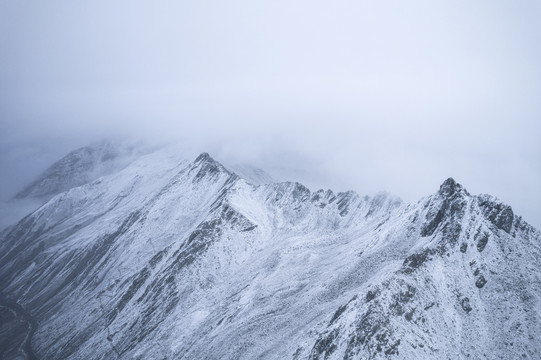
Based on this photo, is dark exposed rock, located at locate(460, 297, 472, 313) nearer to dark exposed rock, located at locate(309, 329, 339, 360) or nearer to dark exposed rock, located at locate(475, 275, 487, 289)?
dark exposed rock, located at locate(475, 275, 487, 289)

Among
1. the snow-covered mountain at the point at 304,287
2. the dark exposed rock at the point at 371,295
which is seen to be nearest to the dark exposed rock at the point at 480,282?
the snow-covered mountain at the point at 304,287

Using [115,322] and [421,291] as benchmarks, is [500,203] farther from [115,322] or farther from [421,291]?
[115,322]

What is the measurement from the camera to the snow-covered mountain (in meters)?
71.9

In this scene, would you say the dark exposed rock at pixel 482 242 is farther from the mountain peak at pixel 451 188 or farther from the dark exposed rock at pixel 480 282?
the mountain peak at pixel 451 188

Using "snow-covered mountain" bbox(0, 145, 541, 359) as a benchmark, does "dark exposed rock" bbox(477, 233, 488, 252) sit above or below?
above

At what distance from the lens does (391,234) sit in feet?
372

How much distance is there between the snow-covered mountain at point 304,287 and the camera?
2832 inches

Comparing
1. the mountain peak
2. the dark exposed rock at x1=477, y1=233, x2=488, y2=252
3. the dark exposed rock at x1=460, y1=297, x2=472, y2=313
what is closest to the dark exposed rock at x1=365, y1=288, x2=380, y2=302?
the dark exposed rock at x1=460, y1=297, x2=472, y2=313

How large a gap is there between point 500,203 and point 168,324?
4869 inches

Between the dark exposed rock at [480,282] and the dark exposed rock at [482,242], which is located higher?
the dark exposed rock at [482,242]

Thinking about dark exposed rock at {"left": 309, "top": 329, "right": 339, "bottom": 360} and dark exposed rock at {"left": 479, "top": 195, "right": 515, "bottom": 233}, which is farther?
dark exposed rock at {"left": 479, "top": 195, "right": 515, "bottom": 233}

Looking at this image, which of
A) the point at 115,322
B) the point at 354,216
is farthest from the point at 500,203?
→ the point at 115,322

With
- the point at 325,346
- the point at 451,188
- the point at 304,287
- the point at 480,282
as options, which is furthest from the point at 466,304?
the point at 304,287

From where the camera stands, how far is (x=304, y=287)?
11069cm
